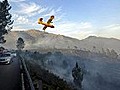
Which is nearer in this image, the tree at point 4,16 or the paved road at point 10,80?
the paved road at point 10,80

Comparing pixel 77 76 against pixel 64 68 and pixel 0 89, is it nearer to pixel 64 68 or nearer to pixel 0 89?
pixel 64 68

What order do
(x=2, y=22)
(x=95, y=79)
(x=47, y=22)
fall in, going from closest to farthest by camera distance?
(x=47, y=22), (x=2, y=22), (x=95, y=79)

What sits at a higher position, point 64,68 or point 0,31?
point 0,31

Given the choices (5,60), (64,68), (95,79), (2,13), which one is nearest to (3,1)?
(2,13)

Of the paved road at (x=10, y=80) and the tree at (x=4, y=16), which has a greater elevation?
the tree at (x=4, y=16)

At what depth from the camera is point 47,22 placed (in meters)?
32.3

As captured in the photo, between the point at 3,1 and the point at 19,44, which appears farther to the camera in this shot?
the point at 19,44

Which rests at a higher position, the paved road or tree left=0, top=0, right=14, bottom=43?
tree left=0, top=0, right=14, bottom=43

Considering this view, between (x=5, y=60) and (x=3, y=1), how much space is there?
39195 millimetres

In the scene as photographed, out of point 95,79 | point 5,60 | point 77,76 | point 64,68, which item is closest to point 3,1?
point 77,76

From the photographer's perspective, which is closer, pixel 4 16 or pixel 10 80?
pixel 10 80

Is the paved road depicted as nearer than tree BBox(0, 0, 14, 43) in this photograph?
Yes

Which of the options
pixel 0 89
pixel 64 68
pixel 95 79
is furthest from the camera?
pixel 95 79

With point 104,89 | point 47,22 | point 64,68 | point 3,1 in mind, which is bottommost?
point 104,89
